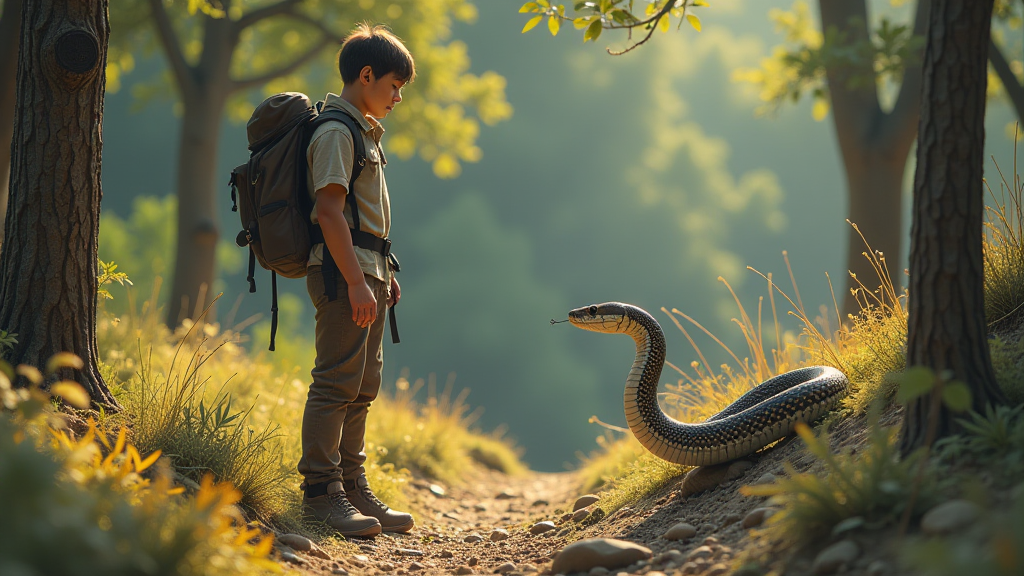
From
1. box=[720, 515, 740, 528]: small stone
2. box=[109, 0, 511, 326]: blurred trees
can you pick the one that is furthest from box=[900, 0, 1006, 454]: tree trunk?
box=[109, 0, 511, 326]: blurred trees

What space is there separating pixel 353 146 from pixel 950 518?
2.76 m

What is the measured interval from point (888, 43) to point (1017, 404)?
589 cm

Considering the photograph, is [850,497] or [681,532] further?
[681,532]

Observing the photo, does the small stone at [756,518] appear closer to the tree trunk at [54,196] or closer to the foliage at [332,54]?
the tree trunk at [54,196]

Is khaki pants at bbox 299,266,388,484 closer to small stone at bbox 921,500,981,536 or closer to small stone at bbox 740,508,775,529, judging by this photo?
small stone at bbox 740,508,775,529

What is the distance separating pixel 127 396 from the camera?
373 centimetres

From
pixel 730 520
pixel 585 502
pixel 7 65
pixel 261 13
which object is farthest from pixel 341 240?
pixel 261 13

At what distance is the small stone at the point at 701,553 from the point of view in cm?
268

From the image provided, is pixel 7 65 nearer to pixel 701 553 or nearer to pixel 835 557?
pixel 701 553

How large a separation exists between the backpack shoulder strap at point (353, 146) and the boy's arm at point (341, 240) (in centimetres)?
10

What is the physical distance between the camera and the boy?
10.9ft

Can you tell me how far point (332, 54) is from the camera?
38.0 ft

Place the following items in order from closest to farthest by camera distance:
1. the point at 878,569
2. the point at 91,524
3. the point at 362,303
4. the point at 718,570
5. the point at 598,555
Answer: the point at 91,524 → the point at 878,569 → the point at 718,570 → the point at 598,555 → the point at 362,303

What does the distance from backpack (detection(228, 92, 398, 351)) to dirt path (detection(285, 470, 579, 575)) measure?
3.67 feet
